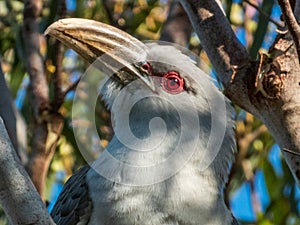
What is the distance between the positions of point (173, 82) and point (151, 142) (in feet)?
1.32

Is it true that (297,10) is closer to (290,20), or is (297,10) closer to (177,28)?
(290,20)

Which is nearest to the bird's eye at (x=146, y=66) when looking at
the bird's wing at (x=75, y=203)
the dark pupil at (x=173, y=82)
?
the dark pupil at (x=173, y=82)

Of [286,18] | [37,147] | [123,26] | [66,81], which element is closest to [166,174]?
[286,18]

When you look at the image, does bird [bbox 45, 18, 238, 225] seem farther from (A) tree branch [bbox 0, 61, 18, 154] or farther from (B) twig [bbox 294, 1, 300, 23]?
(B) twig [bbox 294, 1, 300, 23]

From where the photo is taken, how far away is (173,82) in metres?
4.64

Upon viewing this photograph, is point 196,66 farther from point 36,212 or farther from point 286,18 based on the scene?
point 36,212

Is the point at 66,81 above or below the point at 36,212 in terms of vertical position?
below

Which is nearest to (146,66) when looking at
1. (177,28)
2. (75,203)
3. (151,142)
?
(151,142)

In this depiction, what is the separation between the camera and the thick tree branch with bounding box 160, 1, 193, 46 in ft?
20.9

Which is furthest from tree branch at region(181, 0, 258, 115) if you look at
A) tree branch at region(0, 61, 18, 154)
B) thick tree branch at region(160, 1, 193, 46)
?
thick tree branch at region(160, 1, 193, 46)

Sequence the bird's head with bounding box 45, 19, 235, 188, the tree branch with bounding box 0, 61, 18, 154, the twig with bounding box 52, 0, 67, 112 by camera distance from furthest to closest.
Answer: the twig with bounding box 52, 0, 67, 112 < the tree branch with bounding box 0, 61, 18, 154 < the bird's head with bounding box 45, 19, 235, 188

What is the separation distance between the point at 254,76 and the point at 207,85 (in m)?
0.61

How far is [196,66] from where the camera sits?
15.6ft

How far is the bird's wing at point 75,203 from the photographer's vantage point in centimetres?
429
